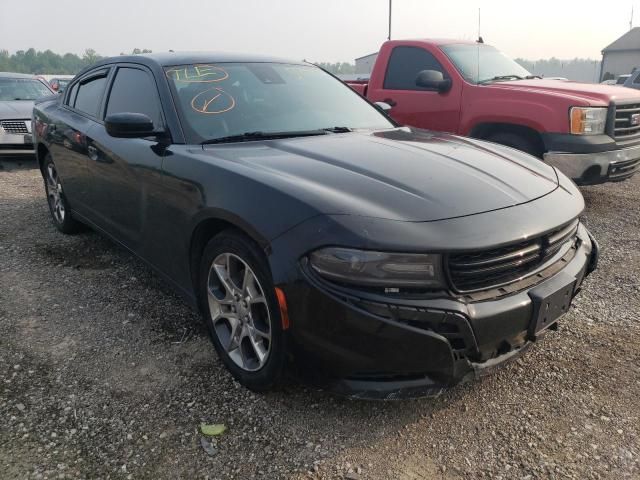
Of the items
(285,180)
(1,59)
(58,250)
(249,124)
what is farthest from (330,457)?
(1,59)

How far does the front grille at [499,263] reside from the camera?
2033 millimetres

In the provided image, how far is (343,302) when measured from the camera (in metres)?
1.98

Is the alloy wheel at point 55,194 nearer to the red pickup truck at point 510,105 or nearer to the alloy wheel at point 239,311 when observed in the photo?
the alloy wheel at point 239,311

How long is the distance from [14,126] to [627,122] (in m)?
8.59

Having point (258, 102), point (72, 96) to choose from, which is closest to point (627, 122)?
point (258, 102)

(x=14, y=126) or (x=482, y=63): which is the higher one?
(x=482, y=63)

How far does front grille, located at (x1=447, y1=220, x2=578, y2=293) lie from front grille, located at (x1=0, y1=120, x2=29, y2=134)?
28.1 feet

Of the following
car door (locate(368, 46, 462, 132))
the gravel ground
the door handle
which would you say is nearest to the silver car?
the door handle

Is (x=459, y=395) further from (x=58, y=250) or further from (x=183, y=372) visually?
(x=58, y=250)

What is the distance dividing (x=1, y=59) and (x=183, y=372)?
7562cm

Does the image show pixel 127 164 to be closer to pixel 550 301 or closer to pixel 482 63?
pixel 550 301

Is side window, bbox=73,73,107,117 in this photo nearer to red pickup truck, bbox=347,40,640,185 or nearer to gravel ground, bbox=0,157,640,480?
gravel ground, bbox=0,157,640,480

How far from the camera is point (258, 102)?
10.7ft

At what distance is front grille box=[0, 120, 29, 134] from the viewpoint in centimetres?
838
